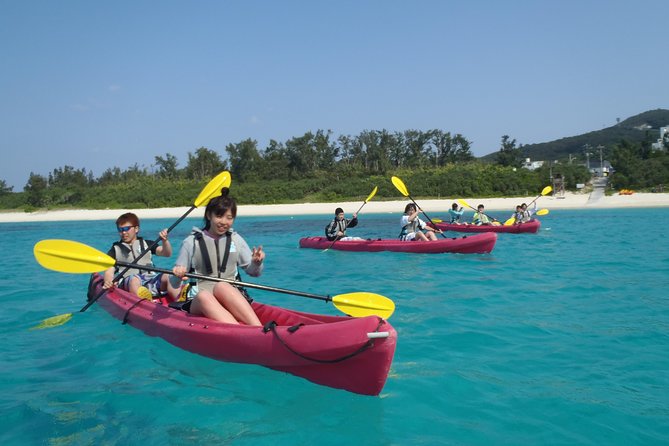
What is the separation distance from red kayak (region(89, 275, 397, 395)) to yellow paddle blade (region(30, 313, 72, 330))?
2.63 m

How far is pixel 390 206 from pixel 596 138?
11793 cm

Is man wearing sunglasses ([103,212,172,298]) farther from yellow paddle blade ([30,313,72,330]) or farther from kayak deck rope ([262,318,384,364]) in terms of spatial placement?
kayak deck rope ([262,318,384,364])

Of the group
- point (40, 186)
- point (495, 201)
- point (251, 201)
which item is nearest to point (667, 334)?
point (495, 201)

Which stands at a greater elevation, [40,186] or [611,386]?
[40,186]

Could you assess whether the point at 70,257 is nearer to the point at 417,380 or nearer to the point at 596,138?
the point at 417,380

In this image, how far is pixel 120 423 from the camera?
11.9 feet

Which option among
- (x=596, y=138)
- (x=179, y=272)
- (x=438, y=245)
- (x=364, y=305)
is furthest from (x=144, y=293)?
(x=596, y=138)

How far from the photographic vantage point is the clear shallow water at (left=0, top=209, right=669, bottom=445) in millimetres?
3385

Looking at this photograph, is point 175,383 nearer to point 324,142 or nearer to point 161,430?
point 161,430

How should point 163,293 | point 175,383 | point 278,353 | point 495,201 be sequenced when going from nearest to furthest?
point 278,353 → point 175,383 → point 163,293 → point 495,201

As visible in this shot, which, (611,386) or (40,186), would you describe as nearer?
(611,386)

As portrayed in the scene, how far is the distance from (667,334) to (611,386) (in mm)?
1740

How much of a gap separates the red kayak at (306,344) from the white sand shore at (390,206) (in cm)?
2656

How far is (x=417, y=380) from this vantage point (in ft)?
13.7
